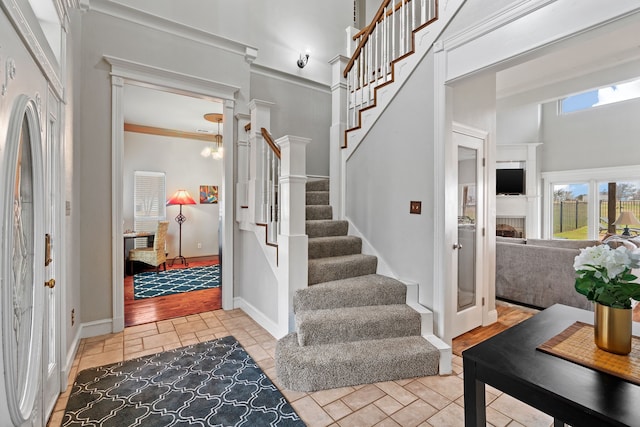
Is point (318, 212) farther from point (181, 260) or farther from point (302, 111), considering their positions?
point (181, 260)

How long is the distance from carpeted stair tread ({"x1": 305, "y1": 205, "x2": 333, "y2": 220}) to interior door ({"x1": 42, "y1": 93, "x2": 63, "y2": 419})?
2.35 m

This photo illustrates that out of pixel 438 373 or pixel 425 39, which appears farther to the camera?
pixel 425 39

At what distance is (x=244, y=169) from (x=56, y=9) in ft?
6.82

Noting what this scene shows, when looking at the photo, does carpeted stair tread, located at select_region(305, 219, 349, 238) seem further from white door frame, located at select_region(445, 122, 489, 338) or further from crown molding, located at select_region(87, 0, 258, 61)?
crown molding, located at select_region(87, 0, 258, 61)

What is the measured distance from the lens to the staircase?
2166 millimetres

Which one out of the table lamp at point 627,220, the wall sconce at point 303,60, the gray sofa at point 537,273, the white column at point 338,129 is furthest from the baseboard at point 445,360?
the table lamp at point 627,220

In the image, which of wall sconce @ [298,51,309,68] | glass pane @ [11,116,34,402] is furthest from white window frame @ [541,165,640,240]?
glass pane @ [11,116,34,402]

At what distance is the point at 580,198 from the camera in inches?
278

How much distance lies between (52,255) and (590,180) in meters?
9.33

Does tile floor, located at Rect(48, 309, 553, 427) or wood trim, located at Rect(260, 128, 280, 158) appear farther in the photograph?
wood trim, located at Rect(260, 128, 280, 158)

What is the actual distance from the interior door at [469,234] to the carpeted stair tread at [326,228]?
1286 mm

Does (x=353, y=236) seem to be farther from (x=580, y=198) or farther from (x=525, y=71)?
(x=580, y=198)

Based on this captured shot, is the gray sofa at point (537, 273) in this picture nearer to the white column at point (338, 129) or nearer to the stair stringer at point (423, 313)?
the stair stringer at point (423, 313)

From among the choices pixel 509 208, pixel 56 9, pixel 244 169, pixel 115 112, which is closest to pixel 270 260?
pixel 244 169
